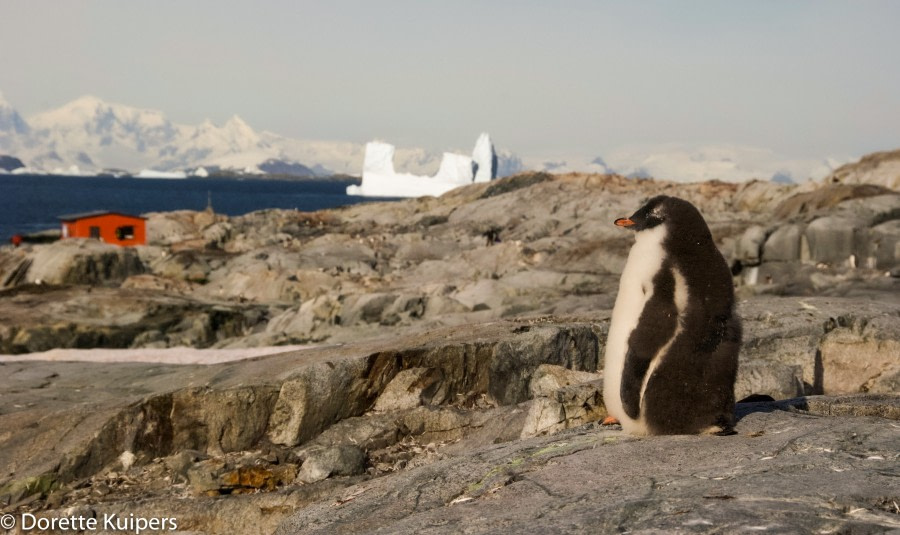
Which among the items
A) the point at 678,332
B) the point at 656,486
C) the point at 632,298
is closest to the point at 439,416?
the point at 632,298

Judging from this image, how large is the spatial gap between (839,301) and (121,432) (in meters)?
10.7

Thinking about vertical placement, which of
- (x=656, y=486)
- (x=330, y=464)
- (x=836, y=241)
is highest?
(x=656, y=486)

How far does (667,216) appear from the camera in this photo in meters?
6.88

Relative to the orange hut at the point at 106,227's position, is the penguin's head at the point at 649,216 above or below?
above

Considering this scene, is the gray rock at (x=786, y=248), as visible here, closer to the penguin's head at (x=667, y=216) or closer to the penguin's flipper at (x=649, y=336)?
the penguin's head at (x=667, y=216)

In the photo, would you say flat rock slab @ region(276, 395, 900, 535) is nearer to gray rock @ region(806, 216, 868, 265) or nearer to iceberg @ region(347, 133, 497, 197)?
gray rock @ region(806, 216, 868, 265)

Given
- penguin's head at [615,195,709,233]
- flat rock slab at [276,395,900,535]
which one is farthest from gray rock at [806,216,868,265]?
penguin's head at [615,195,709,233]

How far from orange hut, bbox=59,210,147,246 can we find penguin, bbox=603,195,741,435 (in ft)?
159

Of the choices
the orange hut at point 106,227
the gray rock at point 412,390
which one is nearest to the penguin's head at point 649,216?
the gray rock at point 412,390

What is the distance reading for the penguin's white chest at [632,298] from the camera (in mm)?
6867

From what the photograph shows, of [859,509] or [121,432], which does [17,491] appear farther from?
[859,509]

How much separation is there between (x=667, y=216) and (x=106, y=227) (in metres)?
50.0

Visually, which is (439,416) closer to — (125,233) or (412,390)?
(412,390)

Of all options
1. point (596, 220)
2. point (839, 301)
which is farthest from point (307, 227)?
point (839, 301)
